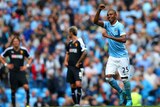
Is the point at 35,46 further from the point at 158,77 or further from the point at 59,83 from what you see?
the point at 158,77

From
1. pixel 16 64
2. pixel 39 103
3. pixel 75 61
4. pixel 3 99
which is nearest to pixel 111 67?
pixel 75 61

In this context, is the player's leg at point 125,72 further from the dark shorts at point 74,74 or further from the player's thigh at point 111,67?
the dark shorts at point 74,74

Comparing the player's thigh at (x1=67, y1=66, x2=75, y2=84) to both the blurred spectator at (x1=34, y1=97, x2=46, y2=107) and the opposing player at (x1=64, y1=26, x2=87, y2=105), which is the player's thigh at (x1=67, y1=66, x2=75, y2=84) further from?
the blurred spectator at (x1=34, y1=97, x2=46, y2=107)

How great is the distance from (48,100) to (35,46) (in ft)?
11.9

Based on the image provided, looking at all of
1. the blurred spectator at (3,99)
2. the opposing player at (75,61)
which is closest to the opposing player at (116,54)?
the opposing player at (75,61)

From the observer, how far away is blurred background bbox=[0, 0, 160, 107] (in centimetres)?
2781

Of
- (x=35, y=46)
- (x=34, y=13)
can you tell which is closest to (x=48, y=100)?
(x=35, y=46)

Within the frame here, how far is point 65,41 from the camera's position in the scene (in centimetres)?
3056

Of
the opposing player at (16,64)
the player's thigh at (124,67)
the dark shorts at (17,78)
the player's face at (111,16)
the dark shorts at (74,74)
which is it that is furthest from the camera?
the dark shorts at (17,78)

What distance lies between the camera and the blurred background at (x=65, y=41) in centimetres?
2781

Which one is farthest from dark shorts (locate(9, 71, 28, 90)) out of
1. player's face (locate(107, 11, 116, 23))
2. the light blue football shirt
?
player's face (locate(107, 11, 116, 23))

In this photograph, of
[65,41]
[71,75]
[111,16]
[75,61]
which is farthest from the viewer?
[65,41]

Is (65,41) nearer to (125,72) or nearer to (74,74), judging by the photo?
(74,74)

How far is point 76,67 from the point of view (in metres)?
22.5
